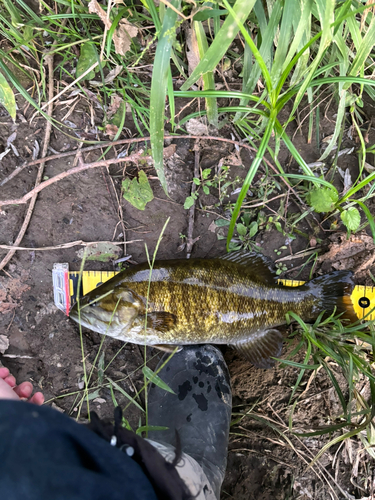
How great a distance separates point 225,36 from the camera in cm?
166

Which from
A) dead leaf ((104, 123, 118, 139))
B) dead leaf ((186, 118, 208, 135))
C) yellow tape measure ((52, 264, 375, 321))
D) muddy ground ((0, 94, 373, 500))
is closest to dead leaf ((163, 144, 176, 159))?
muddy ground ((0, 94, 373, 500))

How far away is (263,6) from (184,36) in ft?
2.11

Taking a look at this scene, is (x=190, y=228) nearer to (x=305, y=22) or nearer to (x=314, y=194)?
(x=314, y=194)

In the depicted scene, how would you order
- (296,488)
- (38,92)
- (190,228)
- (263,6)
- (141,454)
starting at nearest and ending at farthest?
1. (141,454)
2. (263,6)
3. (296,488)
4. (38,92)
5. (190,228)

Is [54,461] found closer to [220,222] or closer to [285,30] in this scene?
[220,222]

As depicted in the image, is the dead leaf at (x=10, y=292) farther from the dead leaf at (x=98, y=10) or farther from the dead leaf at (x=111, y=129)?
the dead leaf at (x=98, y=10)

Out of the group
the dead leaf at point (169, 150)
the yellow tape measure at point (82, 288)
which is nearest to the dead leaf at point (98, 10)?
the dead leaf at point (169, 150)

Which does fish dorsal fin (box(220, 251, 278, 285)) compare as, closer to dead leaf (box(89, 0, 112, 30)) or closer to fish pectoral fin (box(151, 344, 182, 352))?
fish pectoral fin (box(151, 344, 182, 352))

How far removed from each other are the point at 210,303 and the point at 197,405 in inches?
36.1

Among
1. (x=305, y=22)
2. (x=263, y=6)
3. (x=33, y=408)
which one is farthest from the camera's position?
(x=263, y=6)

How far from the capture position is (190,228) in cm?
280

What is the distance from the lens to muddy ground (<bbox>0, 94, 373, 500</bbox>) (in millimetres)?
2664

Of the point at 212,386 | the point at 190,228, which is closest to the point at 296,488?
the point at 212,386

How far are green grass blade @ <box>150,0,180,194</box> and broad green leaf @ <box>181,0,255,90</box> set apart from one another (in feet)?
0.53
